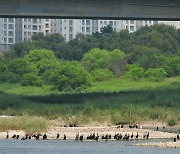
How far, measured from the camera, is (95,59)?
503 feet

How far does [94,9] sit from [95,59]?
240 feet

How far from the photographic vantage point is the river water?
2149 inches

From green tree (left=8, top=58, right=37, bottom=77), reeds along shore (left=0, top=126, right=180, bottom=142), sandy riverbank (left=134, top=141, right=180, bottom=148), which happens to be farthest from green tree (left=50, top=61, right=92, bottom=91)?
sandy riverbank (left=134, top=141, right=180, bottom=148)

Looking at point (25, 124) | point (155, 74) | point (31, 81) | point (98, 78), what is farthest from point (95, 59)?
point (25, 124)

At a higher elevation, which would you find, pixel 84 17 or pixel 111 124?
pixel 84 17

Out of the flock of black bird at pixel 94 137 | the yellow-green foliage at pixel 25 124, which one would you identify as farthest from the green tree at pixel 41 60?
the flock of black bird at pixel 94 137

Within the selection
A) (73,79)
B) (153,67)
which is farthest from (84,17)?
(153,67)

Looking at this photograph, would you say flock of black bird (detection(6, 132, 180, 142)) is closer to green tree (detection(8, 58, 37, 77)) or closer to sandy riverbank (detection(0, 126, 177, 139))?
sandy riverbank (detection(0, 126, 177, 139))

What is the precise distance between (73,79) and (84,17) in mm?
46480

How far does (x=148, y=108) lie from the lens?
86438mm

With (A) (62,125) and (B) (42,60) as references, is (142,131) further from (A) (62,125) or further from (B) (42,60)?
(B) (42,60)

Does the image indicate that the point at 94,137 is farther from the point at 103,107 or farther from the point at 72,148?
the point at 103,107

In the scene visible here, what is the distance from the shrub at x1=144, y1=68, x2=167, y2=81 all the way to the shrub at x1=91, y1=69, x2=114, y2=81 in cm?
611

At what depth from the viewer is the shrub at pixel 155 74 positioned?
13275 cm
